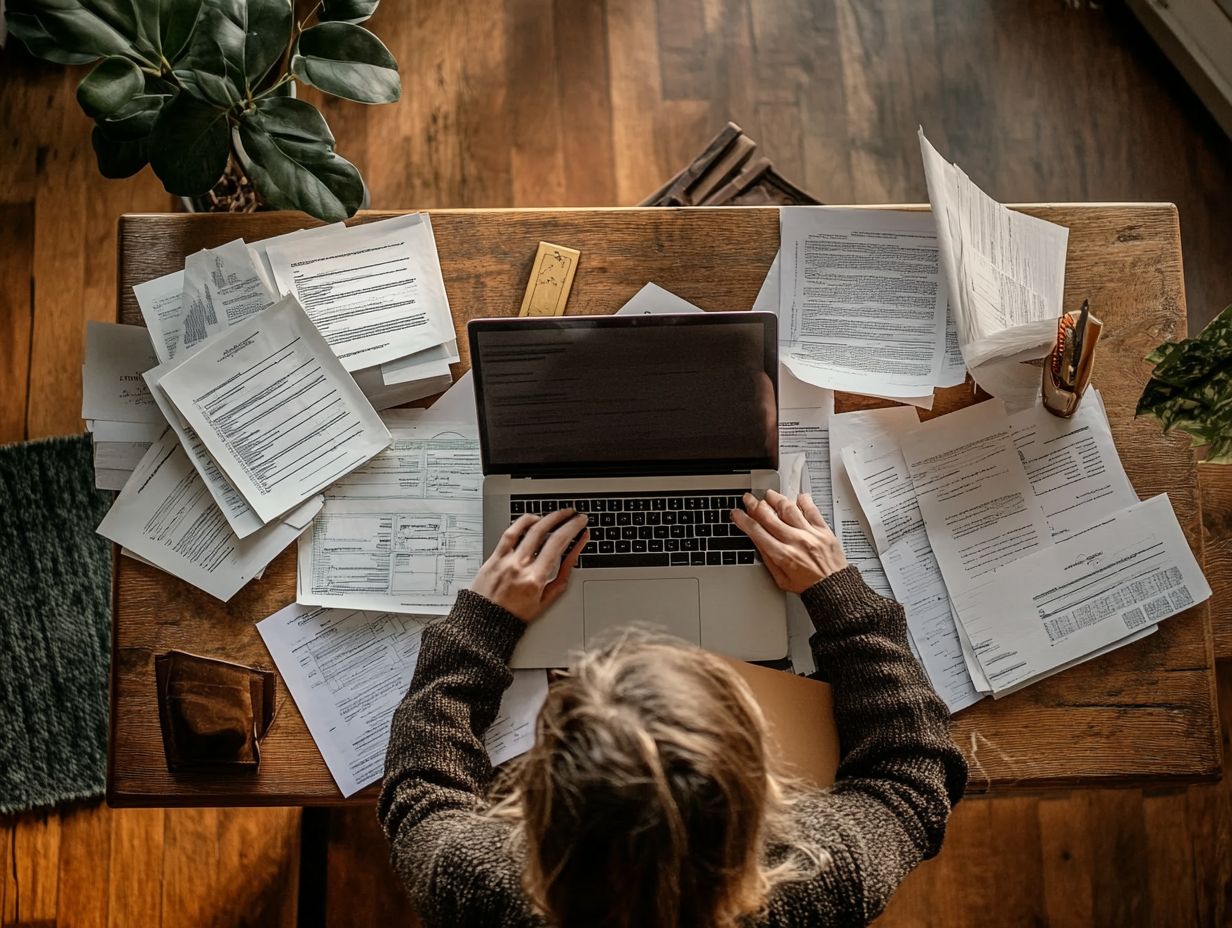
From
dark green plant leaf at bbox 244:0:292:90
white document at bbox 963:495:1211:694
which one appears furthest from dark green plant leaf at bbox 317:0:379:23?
white document at bbox 963:495:1211:694

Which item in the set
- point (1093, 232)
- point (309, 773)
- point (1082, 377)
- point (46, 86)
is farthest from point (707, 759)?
point (46, 86)

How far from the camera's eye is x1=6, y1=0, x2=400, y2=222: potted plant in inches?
42.8

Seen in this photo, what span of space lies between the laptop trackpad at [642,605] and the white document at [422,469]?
0.60 ft

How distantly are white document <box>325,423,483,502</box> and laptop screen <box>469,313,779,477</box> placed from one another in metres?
0.05

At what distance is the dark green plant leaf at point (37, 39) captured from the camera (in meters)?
1.14

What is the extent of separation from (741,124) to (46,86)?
1.31 metres

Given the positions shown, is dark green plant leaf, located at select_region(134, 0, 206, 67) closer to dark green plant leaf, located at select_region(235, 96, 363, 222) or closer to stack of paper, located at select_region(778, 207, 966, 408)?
dark green plant leaf, located at select_region(235, 96, 363, 222)

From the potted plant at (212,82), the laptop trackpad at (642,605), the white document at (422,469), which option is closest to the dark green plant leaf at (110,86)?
the potted plant at (212,82)

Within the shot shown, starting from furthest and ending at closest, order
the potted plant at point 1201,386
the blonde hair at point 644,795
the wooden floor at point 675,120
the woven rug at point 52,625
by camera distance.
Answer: the wooden floor at point 675,120
the woven rug at point 52,625
the potted plant at point 1201,386
the blonde hair at point 644,795

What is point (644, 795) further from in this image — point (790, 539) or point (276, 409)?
point (276, 409)

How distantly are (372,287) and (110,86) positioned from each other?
346 millimetres

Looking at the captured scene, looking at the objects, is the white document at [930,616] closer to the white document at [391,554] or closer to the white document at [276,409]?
the white document at [391,554]

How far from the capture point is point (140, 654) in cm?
113

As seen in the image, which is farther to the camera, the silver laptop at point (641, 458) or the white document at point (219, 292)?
the white document at point (219, 292)
